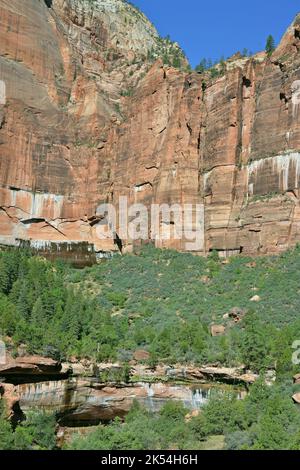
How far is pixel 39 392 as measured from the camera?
30.6 meters

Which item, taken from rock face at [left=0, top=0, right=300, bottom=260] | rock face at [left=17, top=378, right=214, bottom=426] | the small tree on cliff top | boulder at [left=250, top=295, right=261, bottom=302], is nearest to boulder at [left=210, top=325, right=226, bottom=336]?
boulder at [left=250, top=295, right=261, bottom=302]

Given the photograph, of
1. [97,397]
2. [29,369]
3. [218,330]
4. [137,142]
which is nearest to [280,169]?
[218,330]

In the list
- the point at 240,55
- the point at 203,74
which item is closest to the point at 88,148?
the point at 203,74

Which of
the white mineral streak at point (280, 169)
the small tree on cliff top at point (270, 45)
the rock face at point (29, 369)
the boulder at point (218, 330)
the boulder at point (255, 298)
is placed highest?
the small tree on cliff top at point (270, 45)

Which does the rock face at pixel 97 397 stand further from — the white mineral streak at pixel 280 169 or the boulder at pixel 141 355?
the white mineral streak at pixel 280 169

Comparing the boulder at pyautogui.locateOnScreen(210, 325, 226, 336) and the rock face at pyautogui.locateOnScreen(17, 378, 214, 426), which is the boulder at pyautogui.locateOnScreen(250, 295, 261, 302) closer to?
the boulder at pyautogui.locateOnScreen(210, 325, 226, 336)

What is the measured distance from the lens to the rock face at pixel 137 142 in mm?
44344

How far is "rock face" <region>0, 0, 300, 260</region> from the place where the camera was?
44344 millimetres

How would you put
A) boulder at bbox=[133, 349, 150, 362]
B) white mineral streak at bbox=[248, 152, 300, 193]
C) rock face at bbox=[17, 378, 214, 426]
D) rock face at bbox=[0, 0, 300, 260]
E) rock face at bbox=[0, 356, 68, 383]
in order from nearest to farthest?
rock face at bbox=[0, 356, 68, 383] < rock face at bbox=[17, 378, 214, 426] < boulder at bbox=[133, 349, 150, 362] < white mineral streak at bbox=[248, 152, 300, 193] < rock face at bbox=[0, 0, 300, 260]

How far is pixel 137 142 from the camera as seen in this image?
53.8 meters

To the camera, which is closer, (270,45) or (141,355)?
(141,355)

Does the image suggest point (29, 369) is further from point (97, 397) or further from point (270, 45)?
point (270, 45)

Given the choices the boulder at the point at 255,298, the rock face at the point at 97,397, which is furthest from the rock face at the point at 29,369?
the boulder at the point at 255,298

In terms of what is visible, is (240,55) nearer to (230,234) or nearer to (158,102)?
(158,102)
